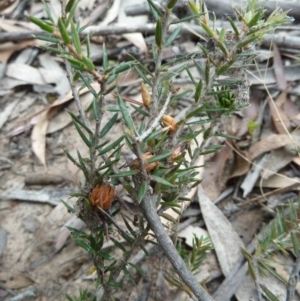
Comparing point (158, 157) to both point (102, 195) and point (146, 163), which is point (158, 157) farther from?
point (102, 195)

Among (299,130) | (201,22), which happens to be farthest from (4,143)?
(201,22)

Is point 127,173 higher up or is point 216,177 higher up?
point 127,173

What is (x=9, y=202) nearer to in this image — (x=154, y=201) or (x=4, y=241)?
(x=4, y=241)

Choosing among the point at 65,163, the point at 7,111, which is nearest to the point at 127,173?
the point at 65,163

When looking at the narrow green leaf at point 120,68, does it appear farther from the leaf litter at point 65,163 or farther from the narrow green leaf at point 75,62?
the leaf litter at point 65,163

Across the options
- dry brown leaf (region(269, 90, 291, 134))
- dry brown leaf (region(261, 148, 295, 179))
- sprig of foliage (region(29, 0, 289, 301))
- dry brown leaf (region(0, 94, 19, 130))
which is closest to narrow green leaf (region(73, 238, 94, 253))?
sprig of foliage (region(29, 0, 289, 301))

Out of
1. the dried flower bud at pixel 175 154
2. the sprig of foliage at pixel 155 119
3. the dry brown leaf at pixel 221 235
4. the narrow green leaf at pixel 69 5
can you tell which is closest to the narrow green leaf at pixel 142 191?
the sprig of foliage at pixel 155 119
